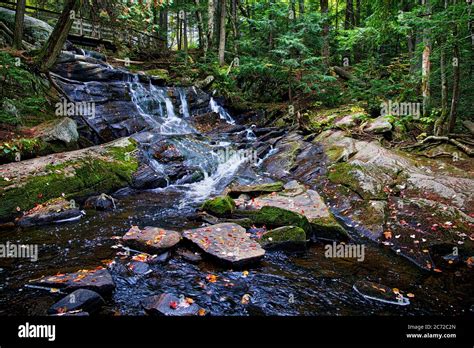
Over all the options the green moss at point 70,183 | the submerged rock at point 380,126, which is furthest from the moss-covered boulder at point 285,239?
the submerged rock at point 380,126

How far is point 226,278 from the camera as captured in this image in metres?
5.35

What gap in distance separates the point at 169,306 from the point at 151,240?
2145 mm

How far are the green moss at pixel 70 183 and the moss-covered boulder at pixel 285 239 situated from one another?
18.9 feet

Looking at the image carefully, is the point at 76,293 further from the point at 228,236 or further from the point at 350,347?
the point at 350,347

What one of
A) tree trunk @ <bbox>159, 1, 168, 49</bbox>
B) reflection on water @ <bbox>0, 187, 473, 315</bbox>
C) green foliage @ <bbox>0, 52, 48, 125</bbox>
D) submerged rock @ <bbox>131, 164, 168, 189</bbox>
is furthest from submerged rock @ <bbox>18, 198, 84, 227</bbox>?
tree trunk @ <bbox>159, 1, 168, 49</bbox>

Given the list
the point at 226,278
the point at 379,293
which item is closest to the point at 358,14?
the point at 379,293

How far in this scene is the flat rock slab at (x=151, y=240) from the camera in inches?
238

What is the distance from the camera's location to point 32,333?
3438mm

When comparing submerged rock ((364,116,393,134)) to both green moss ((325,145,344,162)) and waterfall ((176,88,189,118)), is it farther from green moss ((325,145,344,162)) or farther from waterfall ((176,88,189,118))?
waterfall ((176,88,189,118))

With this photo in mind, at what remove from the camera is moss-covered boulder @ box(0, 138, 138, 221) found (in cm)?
761

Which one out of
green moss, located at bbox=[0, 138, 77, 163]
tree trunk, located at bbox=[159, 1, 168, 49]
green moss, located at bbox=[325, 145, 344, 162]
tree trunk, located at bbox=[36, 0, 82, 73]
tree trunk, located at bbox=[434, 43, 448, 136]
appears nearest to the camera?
green moss, located at bbox=[0, 138, 77, 163]

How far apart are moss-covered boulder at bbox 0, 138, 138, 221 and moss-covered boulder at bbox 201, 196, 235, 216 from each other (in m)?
3.63

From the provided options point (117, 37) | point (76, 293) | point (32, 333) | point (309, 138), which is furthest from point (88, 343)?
point (117, 37)

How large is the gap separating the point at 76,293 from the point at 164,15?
32.8 metres
